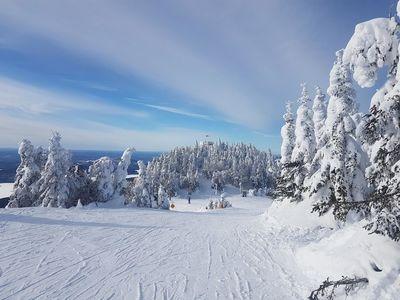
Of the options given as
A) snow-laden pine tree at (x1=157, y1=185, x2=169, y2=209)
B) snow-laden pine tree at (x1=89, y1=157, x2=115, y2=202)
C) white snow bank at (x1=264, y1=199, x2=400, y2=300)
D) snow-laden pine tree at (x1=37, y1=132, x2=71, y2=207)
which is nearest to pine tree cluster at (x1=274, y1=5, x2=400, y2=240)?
white snow bank at (x1=264, y1=199, x2=400, y2=300)

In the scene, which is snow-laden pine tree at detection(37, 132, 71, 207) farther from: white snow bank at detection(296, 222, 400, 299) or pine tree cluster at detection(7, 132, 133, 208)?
white snow bank at detection(296, 222, 400, 299)

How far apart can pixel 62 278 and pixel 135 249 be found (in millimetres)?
4526

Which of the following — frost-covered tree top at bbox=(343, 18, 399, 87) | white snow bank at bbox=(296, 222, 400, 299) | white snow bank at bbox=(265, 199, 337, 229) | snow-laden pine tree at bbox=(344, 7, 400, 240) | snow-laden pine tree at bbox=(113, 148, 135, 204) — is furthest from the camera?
snow-laden pine tree at bbox=(113, 148, 135, 204)

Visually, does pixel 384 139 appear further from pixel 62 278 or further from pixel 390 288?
pixel 62 278

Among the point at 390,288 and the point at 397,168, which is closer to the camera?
the point at 397,168

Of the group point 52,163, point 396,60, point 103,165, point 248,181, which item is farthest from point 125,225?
point 248,181

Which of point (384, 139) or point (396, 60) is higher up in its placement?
point (396, 60)

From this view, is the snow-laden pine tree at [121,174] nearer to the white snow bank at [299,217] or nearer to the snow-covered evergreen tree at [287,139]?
the snow-covered evergreen tree at [287,139]

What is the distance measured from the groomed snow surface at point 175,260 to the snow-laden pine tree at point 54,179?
1760cm

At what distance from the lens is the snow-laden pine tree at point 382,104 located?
6.43 m

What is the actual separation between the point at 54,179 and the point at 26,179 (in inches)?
152

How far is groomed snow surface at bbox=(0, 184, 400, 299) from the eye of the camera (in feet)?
29.5

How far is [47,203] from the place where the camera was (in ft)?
120

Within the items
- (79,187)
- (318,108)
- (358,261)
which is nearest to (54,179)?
(79,187)
